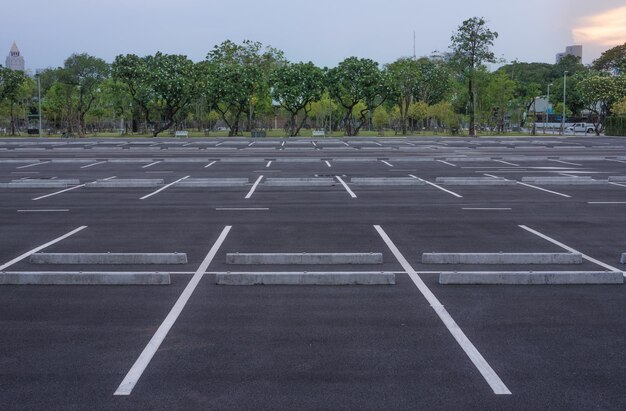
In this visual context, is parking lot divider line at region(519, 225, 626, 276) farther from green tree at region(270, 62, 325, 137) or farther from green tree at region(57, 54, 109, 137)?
green tree at region(57, 54, 109, 137)

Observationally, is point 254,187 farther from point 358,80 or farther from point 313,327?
point 358,80

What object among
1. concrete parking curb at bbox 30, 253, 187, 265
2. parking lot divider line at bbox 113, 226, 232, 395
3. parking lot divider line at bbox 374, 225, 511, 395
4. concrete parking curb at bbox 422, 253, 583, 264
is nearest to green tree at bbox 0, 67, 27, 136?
concrete parking curb at bbox 30, 253, 187, 265

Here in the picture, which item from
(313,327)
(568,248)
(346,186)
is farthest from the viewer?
(346,186)

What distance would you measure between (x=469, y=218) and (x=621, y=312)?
7345mm

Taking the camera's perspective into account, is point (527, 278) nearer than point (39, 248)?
Yes

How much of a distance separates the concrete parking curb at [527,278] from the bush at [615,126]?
238 feet

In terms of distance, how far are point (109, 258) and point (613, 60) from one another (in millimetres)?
121617

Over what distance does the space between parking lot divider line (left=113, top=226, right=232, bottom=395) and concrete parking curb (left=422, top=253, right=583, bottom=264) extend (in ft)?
11.5

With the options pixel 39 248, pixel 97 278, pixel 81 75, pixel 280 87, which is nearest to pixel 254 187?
pixel 39 248

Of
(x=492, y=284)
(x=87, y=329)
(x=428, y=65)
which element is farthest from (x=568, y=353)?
(x=428, y=65)

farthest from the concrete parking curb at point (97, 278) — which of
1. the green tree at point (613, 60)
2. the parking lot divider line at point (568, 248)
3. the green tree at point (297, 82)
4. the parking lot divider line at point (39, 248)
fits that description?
the green tree at point (613, 60)

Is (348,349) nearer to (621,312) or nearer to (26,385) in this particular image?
(26,385)

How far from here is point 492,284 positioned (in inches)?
357

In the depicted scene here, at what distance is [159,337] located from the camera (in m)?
6.99
